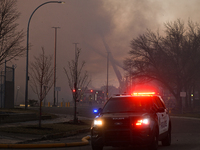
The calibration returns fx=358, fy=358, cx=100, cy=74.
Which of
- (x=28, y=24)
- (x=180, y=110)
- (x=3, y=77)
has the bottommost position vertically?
(x=180, y=110)

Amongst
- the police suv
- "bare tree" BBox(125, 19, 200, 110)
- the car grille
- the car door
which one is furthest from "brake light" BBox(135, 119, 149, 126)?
"bare tree" BBox(125, 19, 200, 110)

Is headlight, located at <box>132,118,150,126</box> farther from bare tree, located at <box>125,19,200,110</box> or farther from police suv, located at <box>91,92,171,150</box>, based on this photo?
bare tree, located at <box>125,19,200,110</box>

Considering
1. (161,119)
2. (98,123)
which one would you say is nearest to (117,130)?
(98,123)

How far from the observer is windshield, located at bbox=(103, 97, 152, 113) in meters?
11.6

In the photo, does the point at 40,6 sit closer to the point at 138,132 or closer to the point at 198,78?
the point at 138,132

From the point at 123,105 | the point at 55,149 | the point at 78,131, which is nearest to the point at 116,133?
the point at 123,105

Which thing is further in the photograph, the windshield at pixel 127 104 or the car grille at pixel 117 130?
the windshield at pixel 127 104

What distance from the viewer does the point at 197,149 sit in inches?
462

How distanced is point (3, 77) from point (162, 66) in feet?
80.3

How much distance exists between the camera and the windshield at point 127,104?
11617mm

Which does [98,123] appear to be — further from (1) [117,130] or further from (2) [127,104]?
(2) [127,104]

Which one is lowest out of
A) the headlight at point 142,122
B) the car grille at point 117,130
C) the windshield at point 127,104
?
the car grille at point 117,130

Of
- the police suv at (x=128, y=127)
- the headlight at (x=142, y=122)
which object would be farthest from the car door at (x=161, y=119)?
the headlight at (x=142, y=122)

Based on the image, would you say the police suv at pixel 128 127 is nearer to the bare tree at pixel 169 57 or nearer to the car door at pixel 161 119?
the car door at pixel 161 119
